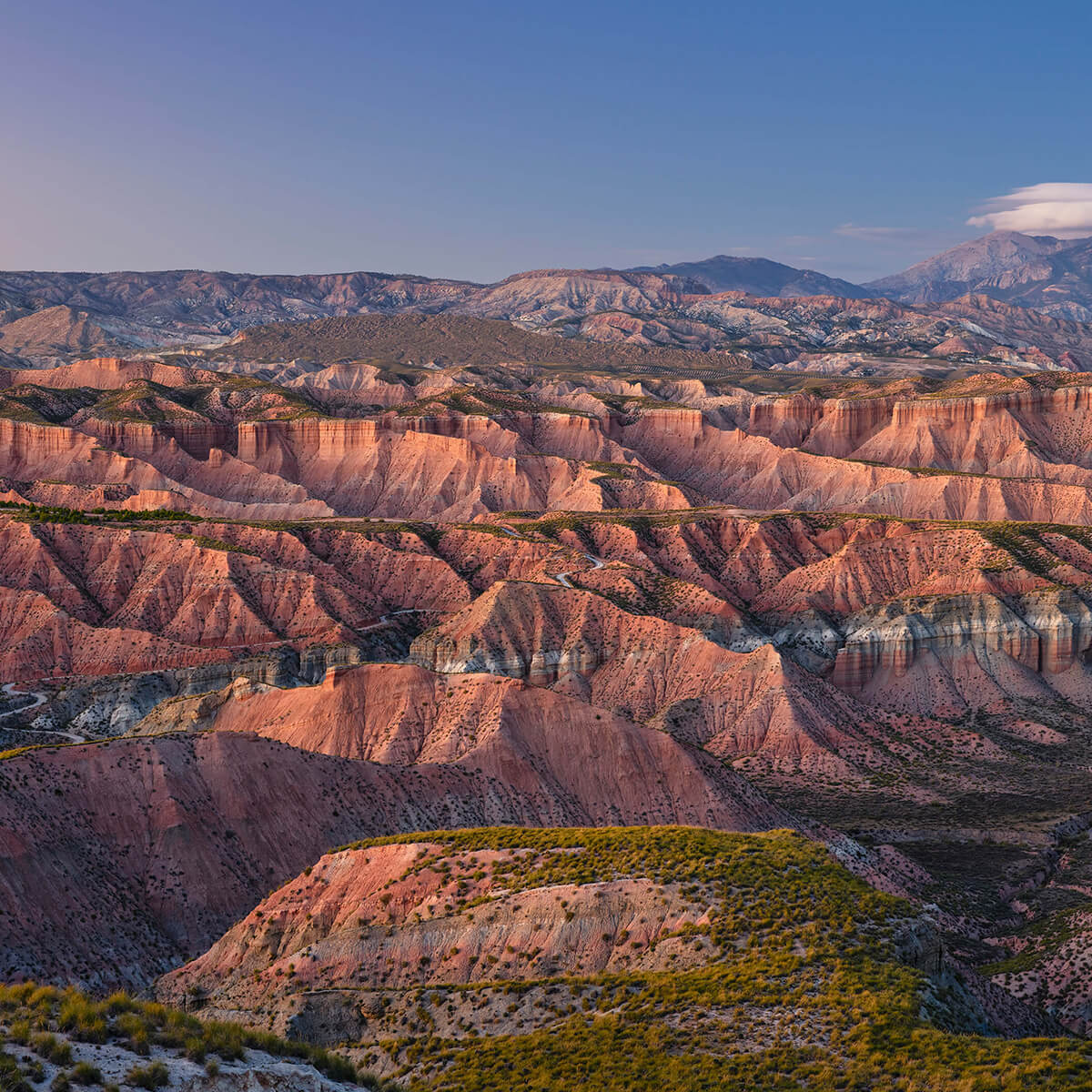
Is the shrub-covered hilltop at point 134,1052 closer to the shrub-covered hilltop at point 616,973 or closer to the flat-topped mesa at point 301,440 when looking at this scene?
the shrub-covered hilltop at point 616,973

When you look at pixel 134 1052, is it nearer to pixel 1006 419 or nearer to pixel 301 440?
pixel 301 440

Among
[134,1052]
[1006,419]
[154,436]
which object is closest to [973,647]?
[134,1052]

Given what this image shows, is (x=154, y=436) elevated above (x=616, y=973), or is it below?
above

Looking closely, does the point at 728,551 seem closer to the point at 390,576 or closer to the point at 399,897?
the point at 390,576

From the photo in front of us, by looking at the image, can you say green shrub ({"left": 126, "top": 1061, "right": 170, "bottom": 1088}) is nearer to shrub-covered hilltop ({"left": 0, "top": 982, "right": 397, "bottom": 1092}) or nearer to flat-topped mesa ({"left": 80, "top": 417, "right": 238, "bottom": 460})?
shrub-covered hilltop ({"left": 0, "top": 982, "right": 397, "bottom": 1092})

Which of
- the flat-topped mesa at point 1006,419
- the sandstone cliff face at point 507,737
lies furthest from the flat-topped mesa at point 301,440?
the sandstone cliff face at point 507,737
